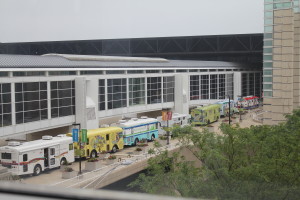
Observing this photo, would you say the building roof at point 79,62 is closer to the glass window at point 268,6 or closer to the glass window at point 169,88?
the glass window at point 169,88

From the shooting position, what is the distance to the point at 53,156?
18.0 metres

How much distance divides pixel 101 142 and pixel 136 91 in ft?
28.9

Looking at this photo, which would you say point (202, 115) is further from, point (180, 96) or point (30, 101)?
point (30, 101)

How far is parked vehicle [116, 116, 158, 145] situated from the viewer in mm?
23516

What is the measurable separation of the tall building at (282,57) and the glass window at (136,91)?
796 centimetres

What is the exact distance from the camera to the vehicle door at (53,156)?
702 inches

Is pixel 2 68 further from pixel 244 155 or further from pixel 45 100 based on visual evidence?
pixel 244 155

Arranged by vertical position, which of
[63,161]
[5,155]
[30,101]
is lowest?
[63,161]

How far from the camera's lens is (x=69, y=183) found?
50.4ft

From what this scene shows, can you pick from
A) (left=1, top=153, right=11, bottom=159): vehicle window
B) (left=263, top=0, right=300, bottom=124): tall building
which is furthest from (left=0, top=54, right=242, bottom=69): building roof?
(left=263, top=0, right=300, bottom=124): tall building

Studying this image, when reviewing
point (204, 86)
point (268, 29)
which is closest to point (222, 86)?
point (204, 86)

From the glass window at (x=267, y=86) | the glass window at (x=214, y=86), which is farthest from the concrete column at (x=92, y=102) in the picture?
the glass window at (x=214, y=86)

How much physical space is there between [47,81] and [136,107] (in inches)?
343

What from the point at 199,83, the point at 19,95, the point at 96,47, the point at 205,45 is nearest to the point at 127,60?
the point at 96,47
